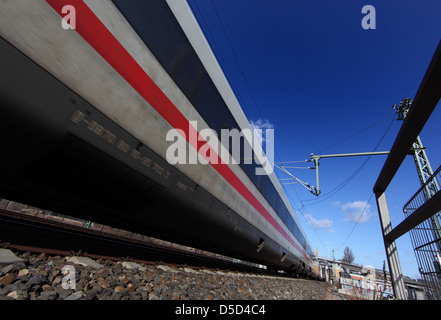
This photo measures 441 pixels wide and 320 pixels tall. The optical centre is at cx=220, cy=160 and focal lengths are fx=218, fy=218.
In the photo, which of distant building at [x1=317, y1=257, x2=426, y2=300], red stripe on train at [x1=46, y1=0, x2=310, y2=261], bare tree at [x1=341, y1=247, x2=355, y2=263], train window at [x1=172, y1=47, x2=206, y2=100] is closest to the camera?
red stripe on train at [x1=46, y1=0, x2=310, y2=261]

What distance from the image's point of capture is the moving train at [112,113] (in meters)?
1.67

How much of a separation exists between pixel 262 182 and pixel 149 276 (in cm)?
501

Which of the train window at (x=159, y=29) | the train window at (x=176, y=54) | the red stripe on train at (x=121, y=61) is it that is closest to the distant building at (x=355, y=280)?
the train window at (x=176, y=54)

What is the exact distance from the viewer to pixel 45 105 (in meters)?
1.73

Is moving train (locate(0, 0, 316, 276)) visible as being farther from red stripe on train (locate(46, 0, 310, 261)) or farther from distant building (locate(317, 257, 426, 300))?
distant building (locate(317, 257, 426, 300))

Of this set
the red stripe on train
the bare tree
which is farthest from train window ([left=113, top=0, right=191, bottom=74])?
the bare tree

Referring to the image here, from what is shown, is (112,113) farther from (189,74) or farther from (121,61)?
(189,74)

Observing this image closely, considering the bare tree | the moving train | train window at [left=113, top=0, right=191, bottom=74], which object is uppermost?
the bare tree

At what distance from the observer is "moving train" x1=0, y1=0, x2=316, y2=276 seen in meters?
1.67

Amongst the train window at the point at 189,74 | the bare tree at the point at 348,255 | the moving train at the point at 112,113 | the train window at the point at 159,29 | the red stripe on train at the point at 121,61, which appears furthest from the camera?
the bare tree at the point at 348,255

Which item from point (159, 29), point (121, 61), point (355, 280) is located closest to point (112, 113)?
point (121, 61)

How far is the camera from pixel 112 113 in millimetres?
2248

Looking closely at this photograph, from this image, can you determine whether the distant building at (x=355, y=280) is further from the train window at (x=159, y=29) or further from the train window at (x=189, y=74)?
the train window at (x=159, y=29)

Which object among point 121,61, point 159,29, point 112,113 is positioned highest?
point 159,29
